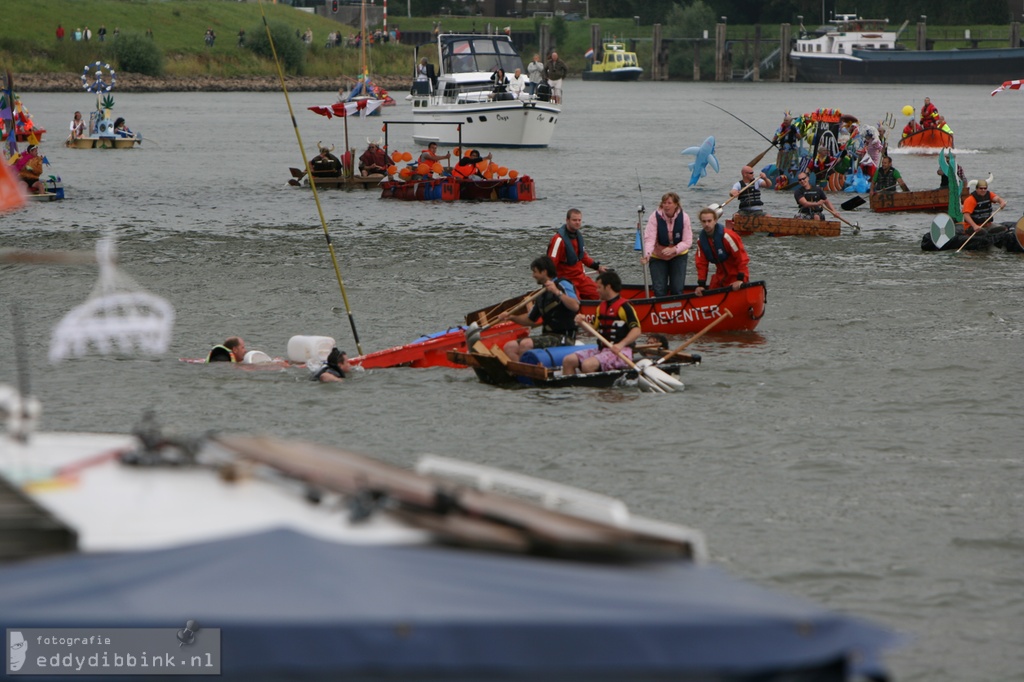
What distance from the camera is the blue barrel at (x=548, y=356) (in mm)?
16031

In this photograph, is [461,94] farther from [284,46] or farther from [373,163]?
[284,46]

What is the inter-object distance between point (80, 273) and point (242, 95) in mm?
100241

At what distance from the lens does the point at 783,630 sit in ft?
14.6

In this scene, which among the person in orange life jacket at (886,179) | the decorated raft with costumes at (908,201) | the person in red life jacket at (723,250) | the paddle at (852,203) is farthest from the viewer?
the person in orange life jacket at (886,179)

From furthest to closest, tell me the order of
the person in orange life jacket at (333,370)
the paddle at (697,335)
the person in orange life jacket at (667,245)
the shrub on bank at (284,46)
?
the shrub on bank at (284,46) → the person in orange life jacket at (667,245) → the person in orange life jacket at (333,370) → the paddle at (697,335)

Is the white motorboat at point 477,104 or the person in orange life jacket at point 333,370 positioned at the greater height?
the white motorboat at point 477,104

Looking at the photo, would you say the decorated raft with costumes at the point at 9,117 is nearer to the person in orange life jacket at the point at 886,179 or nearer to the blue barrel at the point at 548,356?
the person in orange life jacket at the point at 886,179

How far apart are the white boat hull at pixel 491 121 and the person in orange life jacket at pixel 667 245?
123 feet

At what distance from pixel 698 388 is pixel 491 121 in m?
41.7

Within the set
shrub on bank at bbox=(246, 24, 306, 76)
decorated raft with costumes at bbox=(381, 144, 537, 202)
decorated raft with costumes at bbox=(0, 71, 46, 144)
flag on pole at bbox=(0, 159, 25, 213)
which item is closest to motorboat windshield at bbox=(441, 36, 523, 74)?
decorated raft with costumes at bbox=(381, 144, 537, 202)

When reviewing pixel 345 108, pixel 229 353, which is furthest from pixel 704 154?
pixel 229 353

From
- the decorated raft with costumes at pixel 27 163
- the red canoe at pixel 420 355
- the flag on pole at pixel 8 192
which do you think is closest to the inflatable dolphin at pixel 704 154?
the red canoe at pixel 420 355

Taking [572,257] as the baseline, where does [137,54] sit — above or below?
above

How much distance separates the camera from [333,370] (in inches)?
→ 657
